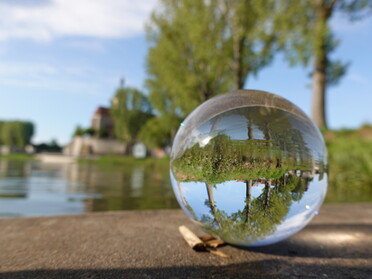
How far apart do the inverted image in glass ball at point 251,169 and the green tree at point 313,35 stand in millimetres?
13251

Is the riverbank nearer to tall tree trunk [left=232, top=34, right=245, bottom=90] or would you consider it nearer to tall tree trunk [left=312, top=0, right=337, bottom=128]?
tall tree trunk [left=312, top=0, right=337, bottom=128]

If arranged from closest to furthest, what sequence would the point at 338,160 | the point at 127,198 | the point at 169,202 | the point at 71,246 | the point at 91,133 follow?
the point at 71,246, the point at 169,202, the point at 127,198, the point at 338,160, the point at 91,133

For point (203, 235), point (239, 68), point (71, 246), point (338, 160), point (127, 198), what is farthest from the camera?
point (239, 68)

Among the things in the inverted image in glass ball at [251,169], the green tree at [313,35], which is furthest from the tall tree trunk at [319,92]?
the inverted image in glass ball at [251,169]

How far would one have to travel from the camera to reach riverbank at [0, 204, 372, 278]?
1786 mm

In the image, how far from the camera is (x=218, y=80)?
19703 mm

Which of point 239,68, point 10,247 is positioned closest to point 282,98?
point 10,247

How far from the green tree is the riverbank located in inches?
500

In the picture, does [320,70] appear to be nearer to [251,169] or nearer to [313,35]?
[313,35]

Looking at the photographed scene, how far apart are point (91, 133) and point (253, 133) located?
64.0m

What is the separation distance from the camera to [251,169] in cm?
185

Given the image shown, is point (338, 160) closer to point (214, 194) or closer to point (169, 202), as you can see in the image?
point (169, 202)

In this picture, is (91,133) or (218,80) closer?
(218,80)

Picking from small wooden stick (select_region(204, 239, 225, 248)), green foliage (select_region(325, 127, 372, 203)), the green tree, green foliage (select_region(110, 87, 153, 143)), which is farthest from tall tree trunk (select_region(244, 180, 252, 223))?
green foliage (select_region(110, 87, 153, 143))
